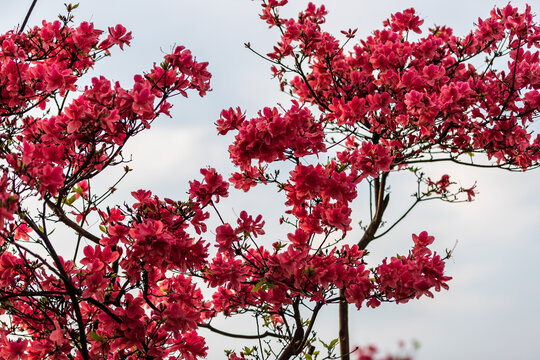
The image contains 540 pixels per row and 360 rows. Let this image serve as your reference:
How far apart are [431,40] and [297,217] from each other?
1.95 m

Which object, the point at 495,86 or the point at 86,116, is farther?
the point at 495,86

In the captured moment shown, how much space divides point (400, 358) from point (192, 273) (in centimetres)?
235

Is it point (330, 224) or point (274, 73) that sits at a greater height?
point (274, 73)

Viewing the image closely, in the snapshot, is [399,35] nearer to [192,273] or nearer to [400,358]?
[192,273]

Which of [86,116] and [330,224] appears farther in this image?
[330,224]

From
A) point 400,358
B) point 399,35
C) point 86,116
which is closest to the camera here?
point 400,358

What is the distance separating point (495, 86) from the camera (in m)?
4.05

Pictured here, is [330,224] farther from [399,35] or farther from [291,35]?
[399,35]

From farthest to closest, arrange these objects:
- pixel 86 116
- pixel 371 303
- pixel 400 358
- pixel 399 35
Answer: pixel 399 35 < pixel 371 303 < pixel 86 116 < pixel 400 358

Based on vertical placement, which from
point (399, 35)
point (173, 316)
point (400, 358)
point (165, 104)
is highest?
point (399, 35)

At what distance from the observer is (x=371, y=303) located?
3.15 meters

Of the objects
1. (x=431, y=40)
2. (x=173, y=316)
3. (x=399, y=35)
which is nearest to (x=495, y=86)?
(x=431, y=40)

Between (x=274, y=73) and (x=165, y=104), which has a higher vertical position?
(x=274, y=73)

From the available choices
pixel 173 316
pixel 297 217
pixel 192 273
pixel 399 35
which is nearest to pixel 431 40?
pixel 399 35
